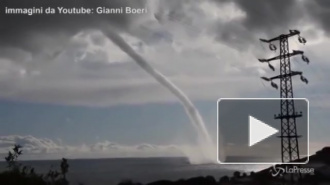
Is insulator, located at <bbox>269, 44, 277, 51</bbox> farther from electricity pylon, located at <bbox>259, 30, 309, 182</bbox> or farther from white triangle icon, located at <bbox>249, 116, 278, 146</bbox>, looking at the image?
white triangle icon, located at <bbox>249, 116, 278, 146</bbox>

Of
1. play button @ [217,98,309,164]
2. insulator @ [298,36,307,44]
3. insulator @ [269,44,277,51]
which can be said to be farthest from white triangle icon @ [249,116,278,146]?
insulator @ [298,36,307,44]

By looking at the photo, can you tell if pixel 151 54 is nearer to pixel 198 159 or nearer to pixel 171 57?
pixel 171 57

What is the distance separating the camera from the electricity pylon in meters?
3.68

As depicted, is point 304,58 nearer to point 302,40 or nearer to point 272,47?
point 302,40

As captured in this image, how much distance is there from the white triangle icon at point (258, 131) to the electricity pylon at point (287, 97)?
0.29 feet

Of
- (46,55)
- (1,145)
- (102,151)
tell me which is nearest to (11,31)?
(46,55)

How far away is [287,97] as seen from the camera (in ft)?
12.3

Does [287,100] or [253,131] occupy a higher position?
[287,100]

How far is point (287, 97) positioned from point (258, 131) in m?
0.31

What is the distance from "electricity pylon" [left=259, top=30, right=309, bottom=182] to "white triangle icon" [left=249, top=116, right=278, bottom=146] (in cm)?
9

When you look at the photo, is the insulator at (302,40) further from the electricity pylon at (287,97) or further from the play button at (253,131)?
the play button at (253,131)

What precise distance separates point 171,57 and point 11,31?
108 centimetres

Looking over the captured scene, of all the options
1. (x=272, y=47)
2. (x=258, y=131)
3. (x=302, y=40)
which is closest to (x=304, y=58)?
(x=302, y=40)

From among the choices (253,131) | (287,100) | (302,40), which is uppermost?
(302,40)
